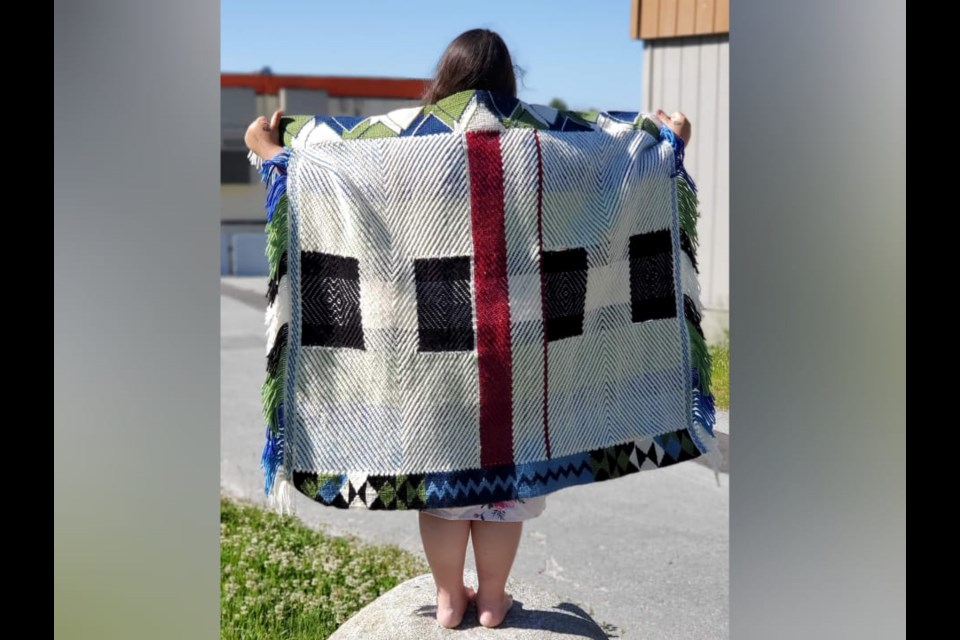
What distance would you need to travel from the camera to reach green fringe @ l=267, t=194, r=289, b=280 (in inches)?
94.1

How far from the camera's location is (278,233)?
7.84 feet

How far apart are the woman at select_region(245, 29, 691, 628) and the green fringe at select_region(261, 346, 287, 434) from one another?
0.43 meters

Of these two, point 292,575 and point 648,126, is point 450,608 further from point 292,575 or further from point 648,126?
point 292,575

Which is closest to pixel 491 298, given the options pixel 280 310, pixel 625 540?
pixel 280 310

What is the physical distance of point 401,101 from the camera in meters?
17.2

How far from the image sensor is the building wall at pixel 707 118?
6531 mm
